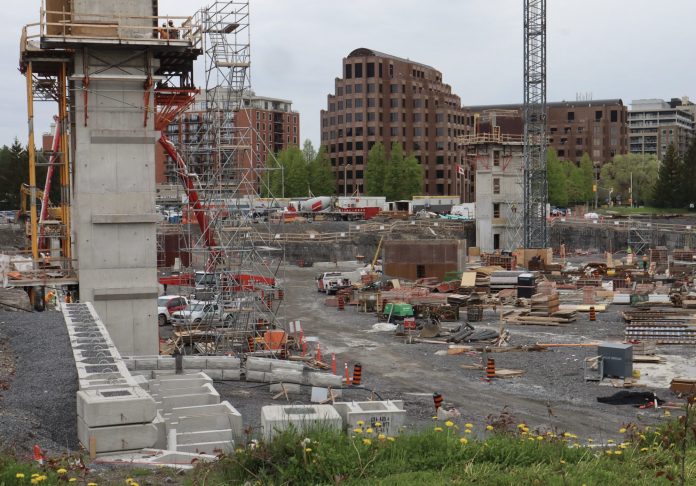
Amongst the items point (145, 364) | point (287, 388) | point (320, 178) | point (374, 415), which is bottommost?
point (287, 388)

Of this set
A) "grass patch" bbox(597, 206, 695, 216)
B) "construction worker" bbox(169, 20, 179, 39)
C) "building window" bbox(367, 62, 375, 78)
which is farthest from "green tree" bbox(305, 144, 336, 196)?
"construction worker" bbox(169, 20, 179, 39)

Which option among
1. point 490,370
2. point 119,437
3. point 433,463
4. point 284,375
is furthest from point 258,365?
point 433,463

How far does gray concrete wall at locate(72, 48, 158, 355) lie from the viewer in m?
27.9

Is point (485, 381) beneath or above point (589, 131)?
beneath

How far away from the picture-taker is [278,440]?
11.4 meters

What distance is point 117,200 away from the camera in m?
28.3

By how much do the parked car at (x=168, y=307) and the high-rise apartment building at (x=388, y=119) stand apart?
306 feet

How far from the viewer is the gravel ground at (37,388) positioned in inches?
566

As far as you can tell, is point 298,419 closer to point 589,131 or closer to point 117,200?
point 117,200

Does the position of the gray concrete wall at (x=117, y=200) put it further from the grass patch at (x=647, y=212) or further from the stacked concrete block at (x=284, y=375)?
the grass patch at (x=647, y=212)

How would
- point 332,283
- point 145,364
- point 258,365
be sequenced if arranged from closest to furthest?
point 145,364, point 258,365, point 332,283

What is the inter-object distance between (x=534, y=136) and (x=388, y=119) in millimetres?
60306

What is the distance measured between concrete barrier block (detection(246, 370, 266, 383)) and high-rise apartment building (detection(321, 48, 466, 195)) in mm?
110294

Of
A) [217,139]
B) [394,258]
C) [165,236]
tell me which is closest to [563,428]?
[217,139]
